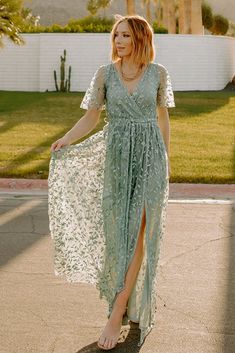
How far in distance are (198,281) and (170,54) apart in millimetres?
21474

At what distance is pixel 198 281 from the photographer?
22.5ft

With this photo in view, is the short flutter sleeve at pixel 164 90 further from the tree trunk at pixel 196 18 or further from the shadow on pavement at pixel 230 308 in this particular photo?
the tree trunk at pixel 196 18

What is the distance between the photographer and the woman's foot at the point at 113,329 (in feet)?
16.9

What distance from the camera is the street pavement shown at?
17.5 feet

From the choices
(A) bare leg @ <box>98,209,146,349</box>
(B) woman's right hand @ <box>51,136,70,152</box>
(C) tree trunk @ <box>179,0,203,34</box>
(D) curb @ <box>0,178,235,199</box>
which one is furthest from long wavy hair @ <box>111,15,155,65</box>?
(C) tree trunk @ <box>179,0,203,34</box>

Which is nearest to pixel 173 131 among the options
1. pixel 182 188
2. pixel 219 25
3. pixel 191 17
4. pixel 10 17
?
pixel 10 17

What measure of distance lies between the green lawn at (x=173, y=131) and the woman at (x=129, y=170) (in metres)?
6.59

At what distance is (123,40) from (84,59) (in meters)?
22.3

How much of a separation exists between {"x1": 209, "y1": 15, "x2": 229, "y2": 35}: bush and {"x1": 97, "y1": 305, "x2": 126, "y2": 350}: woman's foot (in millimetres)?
54594

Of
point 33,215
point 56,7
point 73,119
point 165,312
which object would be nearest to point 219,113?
point 73,119

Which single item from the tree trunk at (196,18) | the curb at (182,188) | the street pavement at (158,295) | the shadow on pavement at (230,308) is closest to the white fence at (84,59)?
the tree trunk at (196,18)

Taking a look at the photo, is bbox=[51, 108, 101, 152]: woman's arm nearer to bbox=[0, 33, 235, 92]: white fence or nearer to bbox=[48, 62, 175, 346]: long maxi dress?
bbox=[48, 62, 175, 346]: long maxi dress

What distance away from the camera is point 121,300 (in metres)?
5.20

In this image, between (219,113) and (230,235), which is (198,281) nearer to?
(230,235)
